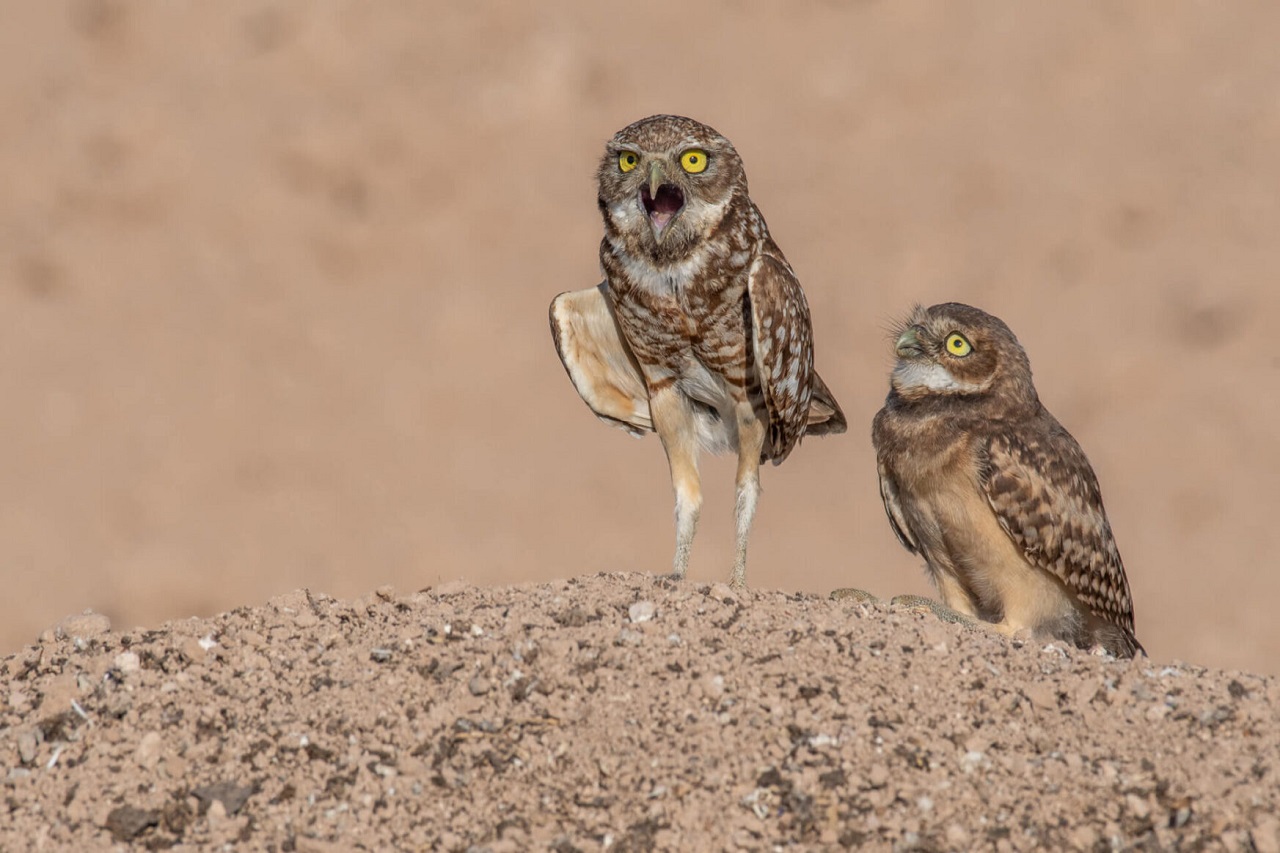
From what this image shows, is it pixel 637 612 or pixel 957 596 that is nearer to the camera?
pixel 637 612

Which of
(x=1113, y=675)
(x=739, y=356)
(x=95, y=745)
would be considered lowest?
(x=95, y=745)

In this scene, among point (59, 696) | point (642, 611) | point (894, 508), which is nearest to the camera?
point (59, 696)

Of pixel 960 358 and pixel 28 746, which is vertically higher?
pixel 960 358

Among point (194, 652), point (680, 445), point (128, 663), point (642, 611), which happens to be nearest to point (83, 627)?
point (128, 663)

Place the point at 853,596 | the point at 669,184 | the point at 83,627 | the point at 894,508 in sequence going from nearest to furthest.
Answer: the point at 83,627
the point at 853,596
the point at 669,184
the point at 894,508

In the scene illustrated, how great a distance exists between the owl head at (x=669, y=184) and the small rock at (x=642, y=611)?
2.17 m

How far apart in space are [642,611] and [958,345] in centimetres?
286

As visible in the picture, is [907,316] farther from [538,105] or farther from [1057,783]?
[538,105]

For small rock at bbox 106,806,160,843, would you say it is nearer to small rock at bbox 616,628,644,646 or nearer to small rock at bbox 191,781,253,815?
small rock at bbox 191,781,253,815

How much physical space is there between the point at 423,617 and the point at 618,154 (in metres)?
2.67

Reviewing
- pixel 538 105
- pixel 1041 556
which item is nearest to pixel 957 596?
pixel 1041 556

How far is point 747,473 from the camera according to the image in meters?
7.14

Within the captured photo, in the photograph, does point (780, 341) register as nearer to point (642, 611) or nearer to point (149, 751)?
point (642, 611)

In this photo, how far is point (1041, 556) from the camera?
276 inches
